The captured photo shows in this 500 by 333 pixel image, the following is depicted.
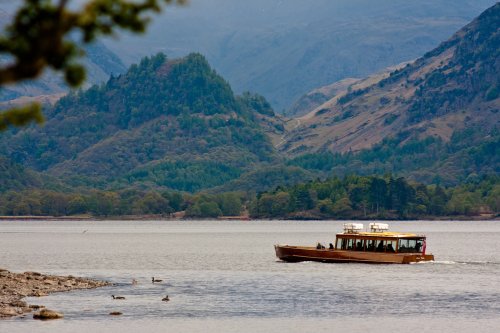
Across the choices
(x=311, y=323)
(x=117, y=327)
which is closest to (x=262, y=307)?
(x=311, y=323)

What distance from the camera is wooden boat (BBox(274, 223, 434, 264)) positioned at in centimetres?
14150

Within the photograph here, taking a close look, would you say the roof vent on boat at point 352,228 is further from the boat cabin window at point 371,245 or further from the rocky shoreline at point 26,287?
the rocky shoreline at point 26,287

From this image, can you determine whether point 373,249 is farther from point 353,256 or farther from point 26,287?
point 26,287

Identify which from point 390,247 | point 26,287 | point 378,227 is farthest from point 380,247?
point 26,287

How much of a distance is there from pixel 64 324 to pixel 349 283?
46652 mm

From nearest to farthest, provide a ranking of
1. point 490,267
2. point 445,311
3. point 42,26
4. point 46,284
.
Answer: point 42,26 < point 445,311 < point 46,284 < point 490,267

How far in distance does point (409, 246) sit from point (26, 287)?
202 ft

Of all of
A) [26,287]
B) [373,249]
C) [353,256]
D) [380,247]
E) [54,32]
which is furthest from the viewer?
[353,256]

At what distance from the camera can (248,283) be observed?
389ft

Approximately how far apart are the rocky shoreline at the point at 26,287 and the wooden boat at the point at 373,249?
130ft

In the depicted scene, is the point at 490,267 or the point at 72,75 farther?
the point at 490,267

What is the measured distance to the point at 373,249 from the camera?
143375 millimetres

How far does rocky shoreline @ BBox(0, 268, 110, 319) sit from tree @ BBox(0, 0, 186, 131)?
209 ft

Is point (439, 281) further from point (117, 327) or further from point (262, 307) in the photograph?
point (117, 327)
